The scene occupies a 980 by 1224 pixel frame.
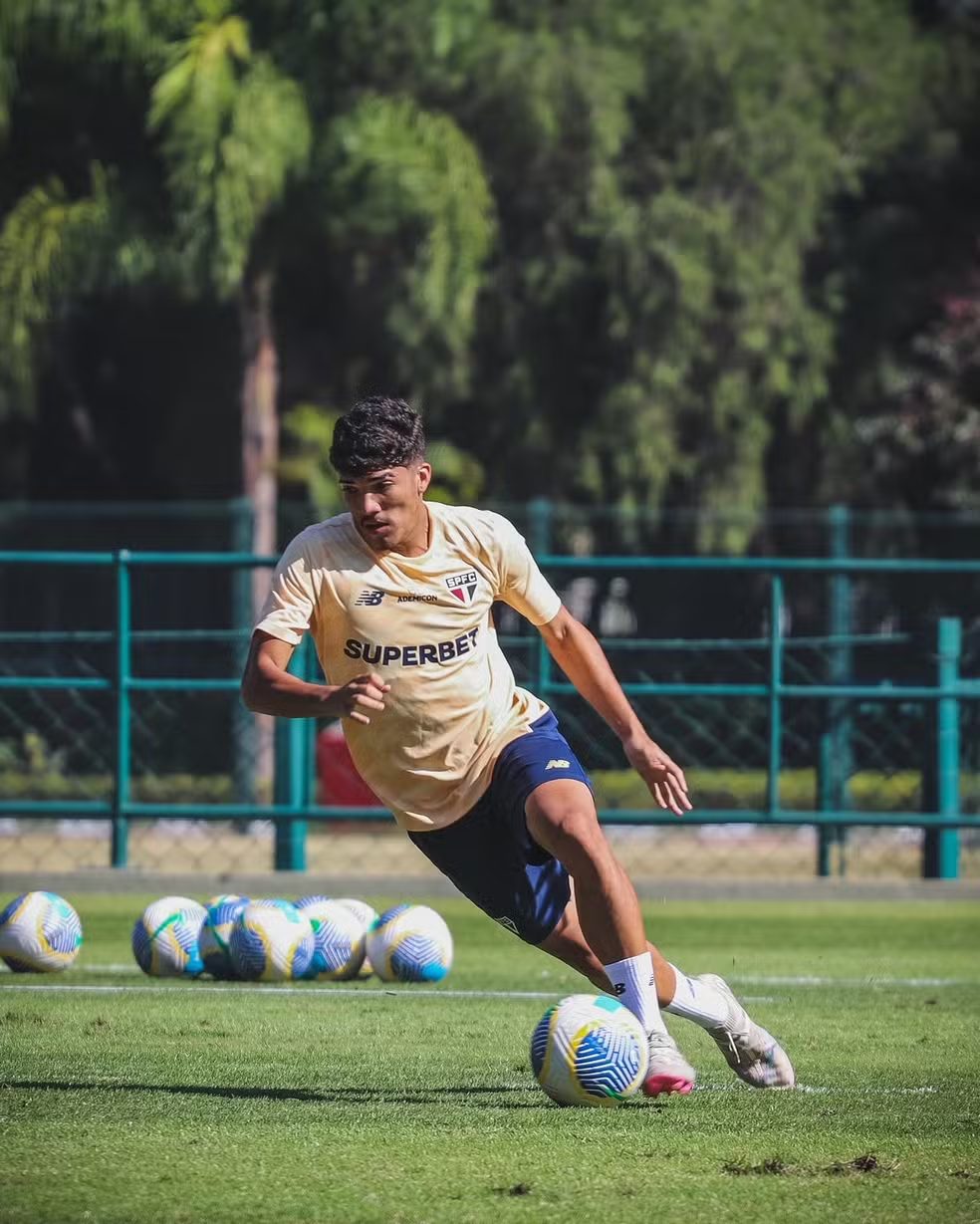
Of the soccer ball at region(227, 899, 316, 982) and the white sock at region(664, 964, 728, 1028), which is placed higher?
the white sock at region(664, 964, 728, 1028)

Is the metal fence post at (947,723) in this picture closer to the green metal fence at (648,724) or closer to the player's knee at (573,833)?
the green metal fence at (648,724)

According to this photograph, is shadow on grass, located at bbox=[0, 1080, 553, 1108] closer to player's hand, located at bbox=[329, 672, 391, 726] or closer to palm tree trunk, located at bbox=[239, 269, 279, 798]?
player's hand, located at bbox=[329, 672, 391, 726]

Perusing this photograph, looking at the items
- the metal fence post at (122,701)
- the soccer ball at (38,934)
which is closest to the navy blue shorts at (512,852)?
the soccer ball at (38,934)

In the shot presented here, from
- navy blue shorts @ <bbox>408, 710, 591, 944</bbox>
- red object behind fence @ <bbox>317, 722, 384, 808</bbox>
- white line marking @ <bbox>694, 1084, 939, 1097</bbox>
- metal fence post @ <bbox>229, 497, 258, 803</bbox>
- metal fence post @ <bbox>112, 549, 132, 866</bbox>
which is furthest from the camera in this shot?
red object behind fence @ <bbox>317, 722, 384, 808</bbox>

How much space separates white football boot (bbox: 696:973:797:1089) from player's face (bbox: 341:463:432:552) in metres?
1.56

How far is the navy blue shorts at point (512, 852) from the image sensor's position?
19.6 ft

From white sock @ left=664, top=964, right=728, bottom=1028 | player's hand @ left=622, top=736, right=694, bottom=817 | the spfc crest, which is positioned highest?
the spfc crest

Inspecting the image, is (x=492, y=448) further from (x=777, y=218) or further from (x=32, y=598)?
(x=32, y=598)

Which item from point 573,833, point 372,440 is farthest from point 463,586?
point 573,833

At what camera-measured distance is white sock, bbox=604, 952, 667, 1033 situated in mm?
5691

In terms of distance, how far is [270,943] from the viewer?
28.1 ft

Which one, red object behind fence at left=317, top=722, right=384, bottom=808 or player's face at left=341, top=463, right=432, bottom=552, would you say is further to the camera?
red object behind fence at left=317, top=722, right=384, bottom=808

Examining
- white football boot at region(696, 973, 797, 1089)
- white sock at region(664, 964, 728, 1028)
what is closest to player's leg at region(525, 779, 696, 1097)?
white sock at region(664, 964, 728, 1028)

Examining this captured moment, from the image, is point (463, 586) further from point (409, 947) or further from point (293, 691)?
point (409, 947)
